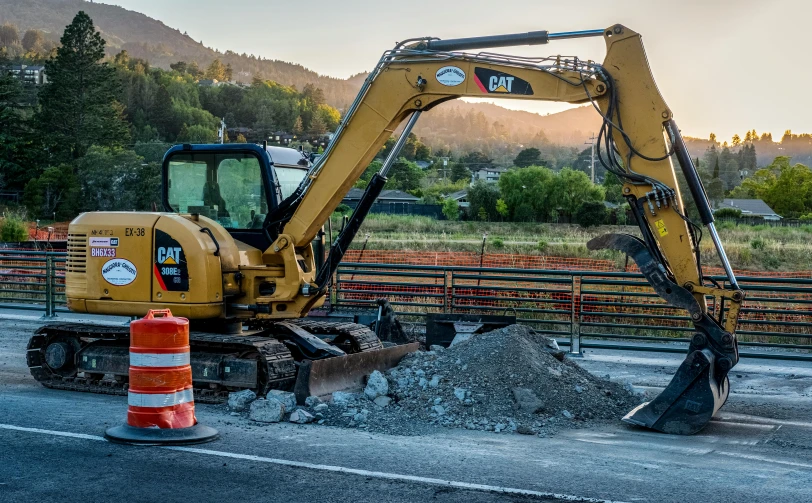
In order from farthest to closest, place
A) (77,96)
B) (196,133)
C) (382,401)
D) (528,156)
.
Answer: (528,156), (196,133), (77,96), (382,401)

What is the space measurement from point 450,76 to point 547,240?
4572 centimetres

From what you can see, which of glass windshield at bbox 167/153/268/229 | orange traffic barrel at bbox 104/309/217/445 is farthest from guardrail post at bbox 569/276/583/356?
orange traffic barrel at bbox 104/309/217/445

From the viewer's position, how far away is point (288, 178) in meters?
12.0

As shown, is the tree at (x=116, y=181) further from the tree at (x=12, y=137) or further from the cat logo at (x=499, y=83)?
the cat logo at (x=499, y=83)

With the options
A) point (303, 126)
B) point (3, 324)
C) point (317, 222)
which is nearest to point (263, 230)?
point (317, 222)

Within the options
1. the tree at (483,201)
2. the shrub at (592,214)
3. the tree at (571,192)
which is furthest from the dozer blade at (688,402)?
the tree at (483,201)

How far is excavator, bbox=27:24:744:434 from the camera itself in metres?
10.0

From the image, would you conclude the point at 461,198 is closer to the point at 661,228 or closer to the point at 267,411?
the point at 661,228

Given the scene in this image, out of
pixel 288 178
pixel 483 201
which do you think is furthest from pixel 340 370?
pixel 483 201

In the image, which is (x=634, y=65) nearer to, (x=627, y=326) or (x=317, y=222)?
(x=317, y=222)

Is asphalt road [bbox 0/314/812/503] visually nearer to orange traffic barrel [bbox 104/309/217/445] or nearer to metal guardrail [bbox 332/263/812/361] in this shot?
orange traffic barrel [bbox 104/309/217/445]

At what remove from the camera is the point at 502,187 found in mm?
83812

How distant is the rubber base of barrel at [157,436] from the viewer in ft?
27.7

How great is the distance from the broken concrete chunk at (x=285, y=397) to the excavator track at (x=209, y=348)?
1.18 ft
